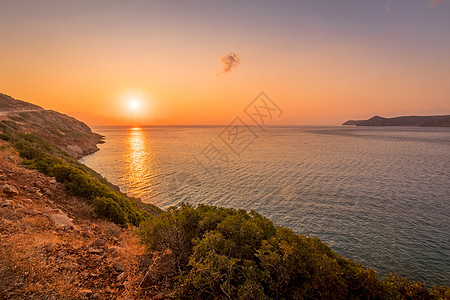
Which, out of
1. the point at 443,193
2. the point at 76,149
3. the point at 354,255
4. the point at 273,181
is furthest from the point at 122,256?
the point at 76,149

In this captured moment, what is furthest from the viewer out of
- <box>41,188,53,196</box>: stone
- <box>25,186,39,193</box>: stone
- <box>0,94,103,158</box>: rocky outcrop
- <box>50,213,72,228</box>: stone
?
<box>0,94,103,158</box>: rocky outcrop

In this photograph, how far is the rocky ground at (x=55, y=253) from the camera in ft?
15.7

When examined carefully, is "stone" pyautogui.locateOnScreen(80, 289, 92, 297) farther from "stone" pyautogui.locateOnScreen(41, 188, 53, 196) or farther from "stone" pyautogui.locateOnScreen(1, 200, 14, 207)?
"stone" pyautogui.locateOnScreen(41, 188, 53, 196)

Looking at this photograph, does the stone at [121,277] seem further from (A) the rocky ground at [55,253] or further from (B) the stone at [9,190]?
(B) the stone at [9,190]

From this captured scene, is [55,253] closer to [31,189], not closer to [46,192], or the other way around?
[31,189]

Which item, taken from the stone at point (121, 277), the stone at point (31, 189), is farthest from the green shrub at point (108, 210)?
the stone at point (121, 277)

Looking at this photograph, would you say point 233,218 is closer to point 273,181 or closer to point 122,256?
point 122,256

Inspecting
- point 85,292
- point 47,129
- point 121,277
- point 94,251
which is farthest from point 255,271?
point 47,129

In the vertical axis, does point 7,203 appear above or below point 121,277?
above

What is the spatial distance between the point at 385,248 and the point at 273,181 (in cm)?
1870

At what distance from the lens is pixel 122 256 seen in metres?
7.15

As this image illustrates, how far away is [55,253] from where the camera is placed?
616cm

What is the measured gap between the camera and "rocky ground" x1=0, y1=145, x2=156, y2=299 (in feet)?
15.7

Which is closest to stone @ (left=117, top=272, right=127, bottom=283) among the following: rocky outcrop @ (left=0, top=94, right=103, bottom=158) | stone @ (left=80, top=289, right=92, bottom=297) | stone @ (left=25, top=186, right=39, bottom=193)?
stone @ (left=80, top=289, right=92, bottom=297)
